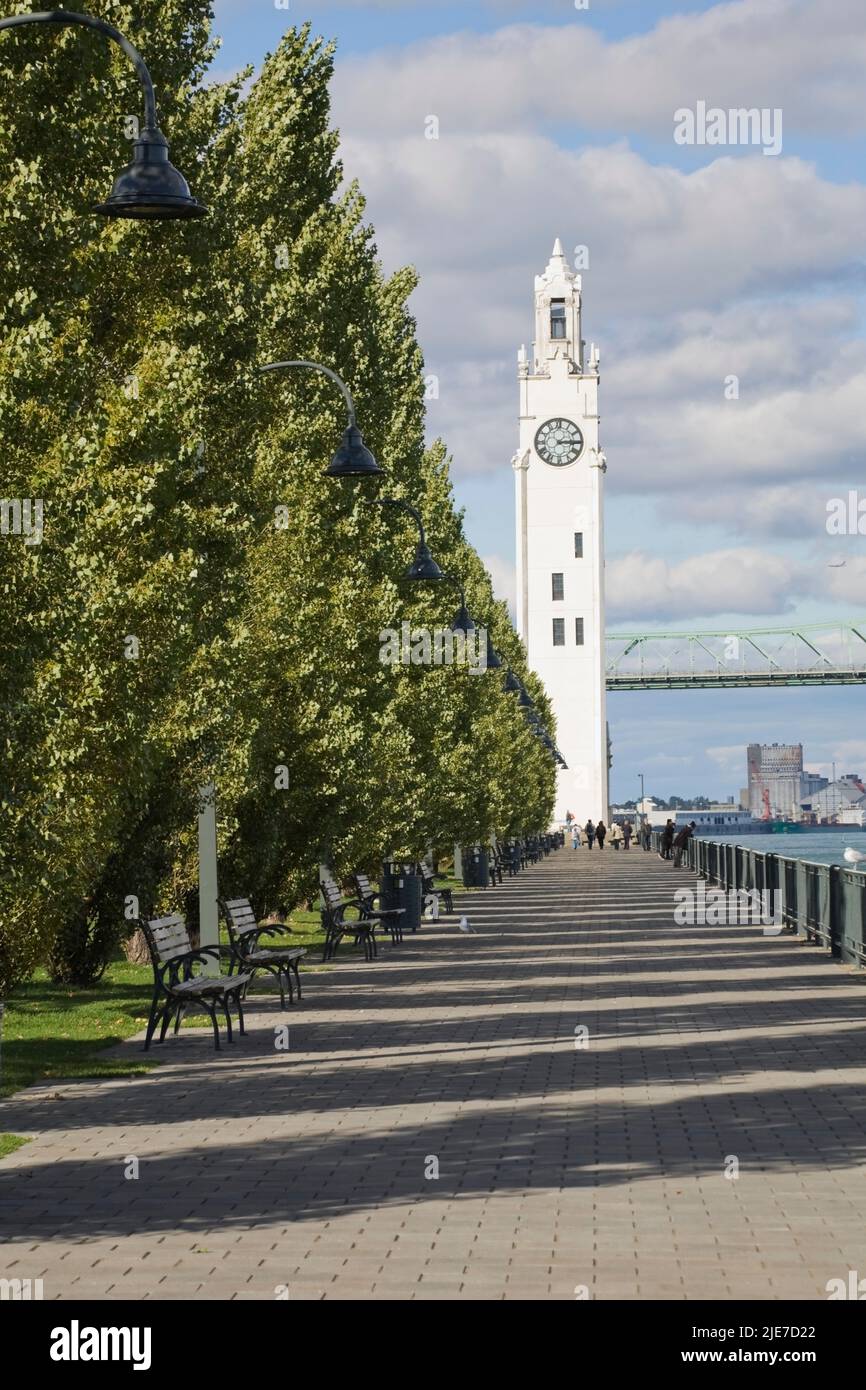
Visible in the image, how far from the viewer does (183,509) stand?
60.2 ft

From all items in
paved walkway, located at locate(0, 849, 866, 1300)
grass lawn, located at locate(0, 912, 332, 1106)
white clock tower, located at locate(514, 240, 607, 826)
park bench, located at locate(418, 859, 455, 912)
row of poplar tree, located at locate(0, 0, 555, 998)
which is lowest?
grass lawn, located at locate(0, 912, 332, 1106)

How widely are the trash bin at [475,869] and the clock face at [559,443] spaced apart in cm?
8945

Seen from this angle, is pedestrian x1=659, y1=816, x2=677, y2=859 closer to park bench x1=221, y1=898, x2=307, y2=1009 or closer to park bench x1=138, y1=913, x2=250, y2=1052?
park bench x1=221, y1=898, x2=307, y2=1009

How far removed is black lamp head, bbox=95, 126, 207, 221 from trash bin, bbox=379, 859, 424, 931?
2101 centimetres

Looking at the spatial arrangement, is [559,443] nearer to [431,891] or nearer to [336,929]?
[431,891]

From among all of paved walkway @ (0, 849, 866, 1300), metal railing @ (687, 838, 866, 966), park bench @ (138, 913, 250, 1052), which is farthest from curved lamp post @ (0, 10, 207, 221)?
metal railing @ (687, 838, 866, 966)

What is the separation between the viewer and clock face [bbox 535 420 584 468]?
478ft

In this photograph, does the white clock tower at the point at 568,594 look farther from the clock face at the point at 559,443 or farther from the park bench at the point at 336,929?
the park bench at the point at 336,929

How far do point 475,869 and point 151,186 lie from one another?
46.6 m

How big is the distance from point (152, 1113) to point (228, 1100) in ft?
2.40

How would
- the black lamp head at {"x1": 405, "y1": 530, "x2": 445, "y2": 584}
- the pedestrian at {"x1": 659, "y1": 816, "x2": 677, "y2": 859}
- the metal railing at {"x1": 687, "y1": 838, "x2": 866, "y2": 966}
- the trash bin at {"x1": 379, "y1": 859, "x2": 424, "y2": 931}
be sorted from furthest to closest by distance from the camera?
the pedestrian at {"x1": 659, "y1": 816, "x2": 677, "y2": 859}
the trash bin at {"x1": 379, "y1": 859, "x2": 424, "y2": 931}
the black lamp head at {"x1": 405, "y1": 530, "x2": 445, "y2": 584}
the metal railing at {"x1": 687, "y1": 838, "x2": 866, "y2": 966}

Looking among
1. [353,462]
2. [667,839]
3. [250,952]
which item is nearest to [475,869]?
[667,839]

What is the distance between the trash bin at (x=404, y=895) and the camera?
108ft
